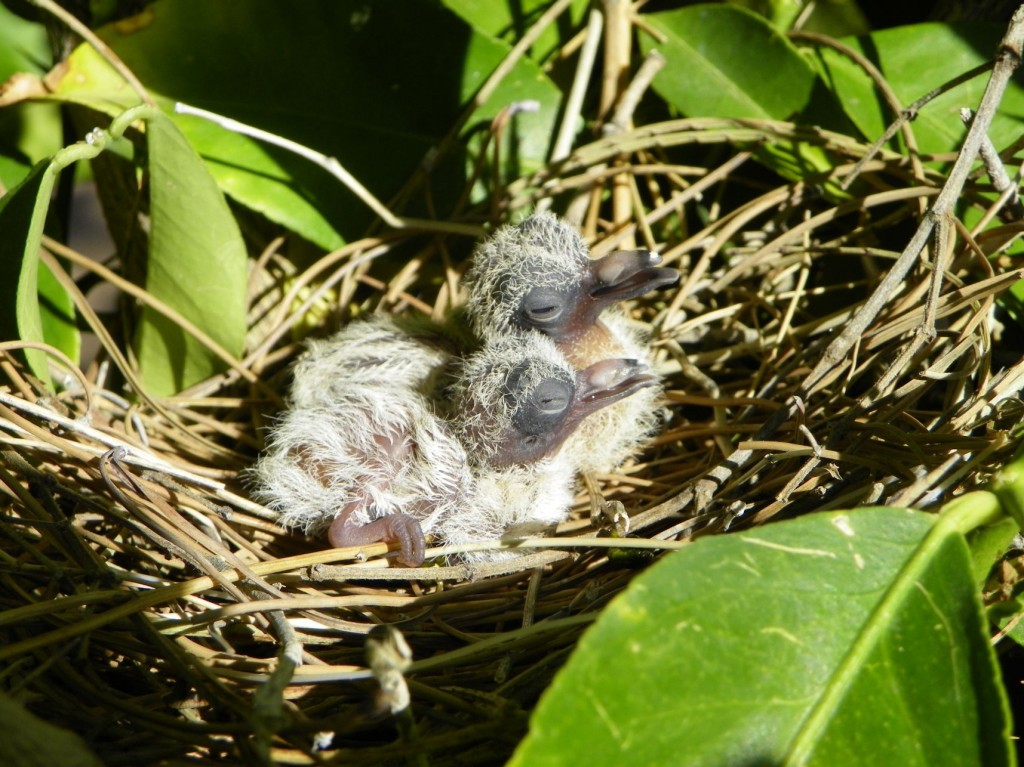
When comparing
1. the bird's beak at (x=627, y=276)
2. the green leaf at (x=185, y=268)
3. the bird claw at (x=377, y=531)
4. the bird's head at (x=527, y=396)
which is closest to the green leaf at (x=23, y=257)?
the green leaf at (x=185, y=268)

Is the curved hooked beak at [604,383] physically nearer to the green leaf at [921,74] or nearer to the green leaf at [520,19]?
the green leaf at [921,74]

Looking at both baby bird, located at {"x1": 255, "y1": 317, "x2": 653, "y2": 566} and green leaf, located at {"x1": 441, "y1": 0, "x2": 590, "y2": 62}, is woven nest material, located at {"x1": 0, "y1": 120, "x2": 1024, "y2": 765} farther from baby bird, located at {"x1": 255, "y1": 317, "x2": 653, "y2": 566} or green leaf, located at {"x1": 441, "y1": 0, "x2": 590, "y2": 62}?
green leaf, located at {"x1": 441, "y1": 0, "x2": 590, "y2": 62}

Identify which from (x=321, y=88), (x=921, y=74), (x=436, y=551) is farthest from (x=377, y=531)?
(x=921, y=74)

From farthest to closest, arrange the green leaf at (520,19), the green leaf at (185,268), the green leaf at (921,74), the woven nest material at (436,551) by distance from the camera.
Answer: the green leaf at (520,19)
the green leaf at (921,74)
the green leaf at (185,268)
the woven nest material at (436,551)

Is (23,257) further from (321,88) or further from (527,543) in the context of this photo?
(527,543)

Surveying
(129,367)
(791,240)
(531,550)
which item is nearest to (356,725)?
(531,550)

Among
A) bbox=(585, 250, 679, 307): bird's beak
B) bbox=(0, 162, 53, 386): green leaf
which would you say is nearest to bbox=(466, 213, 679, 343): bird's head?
bbox=(585, 250, 679, 307): bird's beak

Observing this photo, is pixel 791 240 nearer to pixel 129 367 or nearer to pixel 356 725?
pixel 356 725
